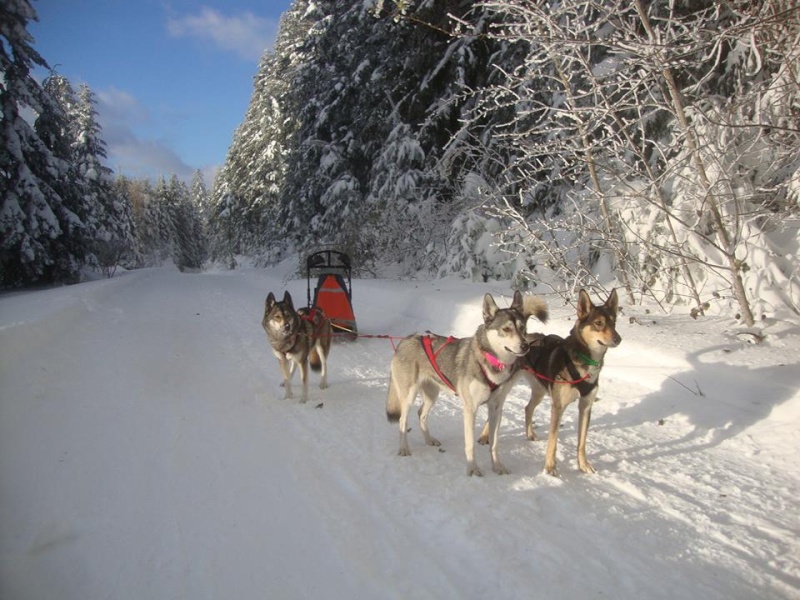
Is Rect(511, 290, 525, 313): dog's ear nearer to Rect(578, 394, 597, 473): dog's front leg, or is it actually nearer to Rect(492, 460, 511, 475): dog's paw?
Rect(578, 394, 597, 473): dog's front leg

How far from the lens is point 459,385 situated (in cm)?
424

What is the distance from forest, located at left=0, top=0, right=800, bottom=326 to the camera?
6.31 meters

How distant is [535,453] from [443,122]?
13.7 m

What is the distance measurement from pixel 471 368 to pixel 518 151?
10.8 m

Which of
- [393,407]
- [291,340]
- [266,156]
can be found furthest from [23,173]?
[393,407]

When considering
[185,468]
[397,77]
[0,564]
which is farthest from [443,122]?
[0,564]

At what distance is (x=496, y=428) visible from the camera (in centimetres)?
418

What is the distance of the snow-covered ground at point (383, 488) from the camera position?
2.80 metres

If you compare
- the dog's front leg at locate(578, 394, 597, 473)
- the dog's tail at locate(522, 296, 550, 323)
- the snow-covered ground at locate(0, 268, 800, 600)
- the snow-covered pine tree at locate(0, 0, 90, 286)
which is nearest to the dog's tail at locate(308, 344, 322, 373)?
the snow-covered ground at locate(0, 268, 800, 600)

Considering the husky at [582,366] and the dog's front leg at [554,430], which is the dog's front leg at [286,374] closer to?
the husky at [582,366]

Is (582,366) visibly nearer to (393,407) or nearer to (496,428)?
(496,428)

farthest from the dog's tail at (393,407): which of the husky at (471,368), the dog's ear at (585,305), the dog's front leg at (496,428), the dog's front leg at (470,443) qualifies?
the dog's ear at (585,305)

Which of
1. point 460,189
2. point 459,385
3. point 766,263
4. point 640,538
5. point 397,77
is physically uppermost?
point 397,77

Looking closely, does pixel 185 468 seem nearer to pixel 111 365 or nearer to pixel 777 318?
pixel 111 365
